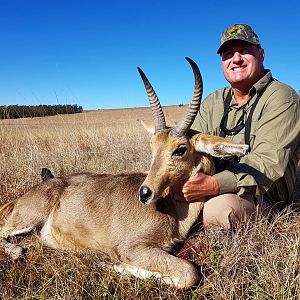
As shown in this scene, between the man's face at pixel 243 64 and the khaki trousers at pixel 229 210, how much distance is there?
1.61 m

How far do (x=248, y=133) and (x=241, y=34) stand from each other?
1315mm

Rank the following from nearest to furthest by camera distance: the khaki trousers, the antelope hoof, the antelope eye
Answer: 1. the antelope eye
2. the antelope hoof
3. the khaki trousers

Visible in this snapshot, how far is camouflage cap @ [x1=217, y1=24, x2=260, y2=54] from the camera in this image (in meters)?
5.31

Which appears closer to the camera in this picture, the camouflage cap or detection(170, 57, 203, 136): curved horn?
detection(170, 57, 203, 136): curved horn

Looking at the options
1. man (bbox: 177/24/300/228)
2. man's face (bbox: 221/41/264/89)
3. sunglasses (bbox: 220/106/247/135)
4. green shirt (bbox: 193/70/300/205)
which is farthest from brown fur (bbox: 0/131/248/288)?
man's face (bbox: 221/41/264/89)

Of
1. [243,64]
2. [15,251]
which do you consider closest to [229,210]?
[243,64]

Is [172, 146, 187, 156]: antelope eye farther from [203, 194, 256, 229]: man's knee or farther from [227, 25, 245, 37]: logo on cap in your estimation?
[227, 25, 245, 37]: logo on cap

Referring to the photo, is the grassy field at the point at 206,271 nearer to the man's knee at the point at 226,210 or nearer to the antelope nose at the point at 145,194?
the man's knee at the point at 226,210

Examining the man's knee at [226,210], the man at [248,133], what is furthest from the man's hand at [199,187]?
the man's knee at [226,210]

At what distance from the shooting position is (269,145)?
469 cm

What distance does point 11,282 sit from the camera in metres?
3.68

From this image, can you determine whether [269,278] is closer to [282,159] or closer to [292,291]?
[292,291]

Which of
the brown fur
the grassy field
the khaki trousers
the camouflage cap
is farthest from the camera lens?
the camouflage cap

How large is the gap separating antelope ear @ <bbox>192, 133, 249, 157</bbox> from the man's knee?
593mm
